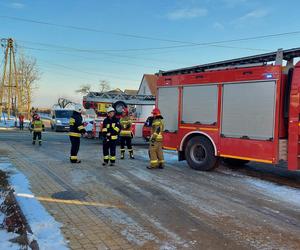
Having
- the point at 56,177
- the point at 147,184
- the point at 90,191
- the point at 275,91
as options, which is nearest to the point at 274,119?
the point at 275,91

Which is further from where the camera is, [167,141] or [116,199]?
[167,141]

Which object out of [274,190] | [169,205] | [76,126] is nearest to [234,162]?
[274,190]

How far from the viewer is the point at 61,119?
1094 inches

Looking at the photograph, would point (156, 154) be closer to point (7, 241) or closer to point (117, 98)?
point (7, 241)

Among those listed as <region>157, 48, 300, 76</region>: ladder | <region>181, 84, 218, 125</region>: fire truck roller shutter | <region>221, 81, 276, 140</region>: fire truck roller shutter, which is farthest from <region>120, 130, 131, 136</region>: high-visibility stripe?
<region>221, 81, 276, 140</region>: fire truck roller shutter

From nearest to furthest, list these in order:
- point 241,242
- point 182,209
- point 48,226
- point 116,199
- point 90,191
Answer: point 241,242 < point 48,226 < point 182,209 < point 116,199 < point 90,191

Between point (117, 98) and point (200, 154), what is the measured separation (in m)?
11.2

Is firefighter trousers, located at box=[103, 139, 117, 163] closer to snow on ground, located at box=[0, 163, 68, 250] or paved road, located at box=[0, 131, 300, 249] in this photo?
paved road, located at box=[0, 131, 300, 249]

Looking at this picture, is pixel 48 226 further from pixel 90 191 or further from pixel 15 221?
pixel 90 191

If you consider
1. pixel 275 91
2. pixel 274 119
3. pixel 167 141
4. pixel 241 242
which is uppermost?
pixel 275 91

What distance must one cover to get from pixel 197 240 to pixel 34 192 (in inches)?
134

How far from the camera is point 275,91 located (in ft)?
26.1

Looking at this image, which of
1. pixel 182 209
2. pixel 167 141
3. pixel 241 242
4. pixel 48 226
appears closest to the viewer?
pixel 241 242

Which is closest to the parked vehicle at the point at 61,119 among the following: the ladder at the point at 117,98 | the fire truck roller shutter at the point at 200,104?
the ladder at the point at 117,98
